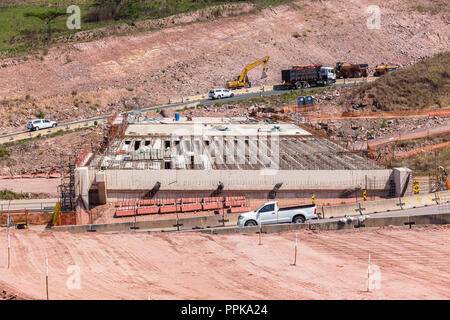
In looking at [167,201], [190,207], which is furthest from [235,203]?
[167,201]

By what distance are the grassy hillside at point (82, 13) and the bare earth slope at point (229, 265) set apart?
60.1 m

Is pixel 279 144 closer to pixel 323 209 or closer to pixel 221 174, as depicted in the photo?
pixel 221 174

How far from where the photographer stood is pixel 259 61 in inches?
3292

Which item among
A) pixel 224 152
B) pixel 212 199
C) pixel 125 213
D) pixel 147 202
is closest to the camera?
pixel 125 213

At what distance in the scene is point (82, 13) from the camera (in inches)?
3986

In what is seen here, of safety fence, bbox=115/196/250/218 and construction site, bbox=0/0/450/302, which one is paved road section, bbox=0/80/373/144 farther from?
safety fence, bbox=115/196/250/218

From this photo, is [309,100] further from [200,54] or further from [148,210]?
[148,210]

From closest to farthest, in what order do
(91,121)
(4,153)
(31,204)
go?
(31,204) < (4,153) < (91,121)

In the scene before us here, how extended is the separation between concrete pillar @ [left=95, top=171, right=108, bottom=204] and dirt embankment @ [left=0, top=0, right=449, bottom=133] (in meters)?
34.6

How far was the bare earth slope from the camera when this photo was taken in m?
22.5

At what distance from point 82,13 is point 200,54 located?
943 inches

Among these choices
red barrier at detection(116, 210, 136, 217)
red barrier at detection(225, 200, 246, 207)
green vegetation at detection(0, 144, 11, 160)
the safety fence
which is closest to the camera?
red barrier at detection(116, 210, 136, 217)

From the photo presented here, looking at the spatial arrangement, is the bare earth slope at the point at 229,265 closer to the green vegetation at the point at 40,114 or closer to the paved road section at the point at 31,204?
the paved road section at the point at 31,204

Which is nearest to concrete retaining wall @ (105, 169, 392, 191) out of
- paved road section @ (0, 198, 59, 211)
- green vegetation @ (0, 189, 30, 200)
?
paved road section @ (0, 198, 59, 211)
